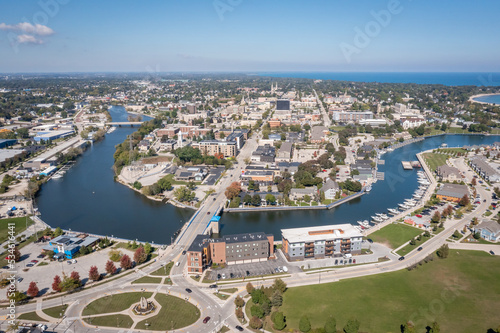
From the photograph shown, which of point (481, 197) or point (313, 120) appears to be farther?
point (313, 120)

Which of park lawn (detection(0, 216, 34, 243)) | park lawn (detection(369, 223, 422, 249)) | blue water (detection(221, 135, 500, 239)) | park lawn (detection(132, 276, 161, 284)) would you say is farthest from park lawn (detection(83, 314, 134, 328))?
park lawn (detection(369, 223, 422, 249))

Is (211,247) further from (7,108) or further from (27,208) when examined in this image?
(7,108)

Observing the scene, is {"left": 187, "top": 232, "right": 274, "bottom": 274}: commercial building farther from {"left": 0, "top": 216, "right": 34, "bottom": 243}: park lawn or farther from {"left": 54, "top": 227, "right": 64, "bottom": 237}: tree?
{"left": 0, "top": 216, "right": 34, "bottom": 243}: park lawn

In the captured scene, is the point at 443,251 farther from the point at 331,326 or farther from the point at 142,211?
the point at 142,211

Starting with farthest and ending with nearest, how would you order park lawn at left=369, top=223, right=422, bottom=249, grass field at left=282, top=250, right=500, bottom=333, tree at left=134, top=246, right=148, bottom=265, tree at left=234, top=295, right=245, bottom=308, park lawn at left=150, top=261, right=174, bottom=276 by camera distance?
1. park lawn at left=369, top=223, right=422, bottom=249
2. tree at left=134, top=246, right=148, bottom=265
3. park lawn at left=150, top=261, right=174, bottom=276
4. tree at left=234, top=295, right=245, bottom=308
5. grass field at left=282, top=250, right=500, bottom=333

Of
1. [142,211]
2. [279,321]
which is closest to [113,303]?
[279,321]

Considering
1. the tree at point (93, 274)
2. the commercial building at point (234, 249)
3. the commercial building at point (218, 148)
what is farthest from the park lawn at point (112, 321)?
the commercial building at point (218, 148)

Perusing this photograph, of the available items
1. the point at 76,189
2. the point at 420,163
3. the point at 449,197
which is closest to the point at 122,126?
the point at 76,189
